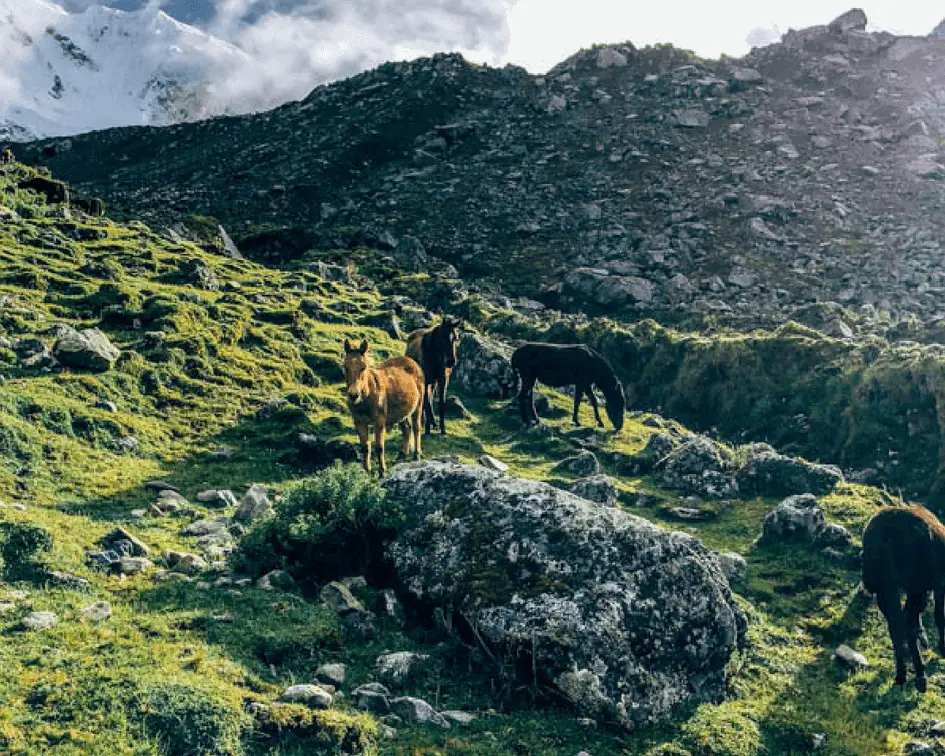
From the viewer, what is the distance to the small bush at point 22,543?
30.1 ft

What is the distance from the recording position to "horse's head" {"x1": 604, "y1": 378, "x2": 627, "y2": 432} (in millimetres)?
23922

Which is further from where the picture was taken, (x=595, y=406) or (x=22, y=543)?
(x=595, y=406)

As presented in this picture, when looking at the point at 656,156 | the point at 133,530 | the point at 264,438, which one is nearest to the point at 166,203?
the point at 656,156

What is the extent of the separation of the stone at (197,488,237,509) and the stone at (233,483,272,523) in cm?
43

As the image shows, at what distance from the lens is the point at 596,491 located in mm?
15906

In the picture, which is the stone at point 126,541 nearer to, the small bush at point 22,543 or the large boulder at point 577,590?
the small bush at point 22,543

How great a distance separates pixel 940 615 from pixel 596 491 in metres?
6.34

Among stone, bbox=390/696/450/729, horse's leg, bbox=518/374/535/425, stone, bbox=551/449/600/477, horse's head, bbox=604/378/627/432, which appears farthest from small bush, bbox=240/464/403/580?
horse's head, bbox=604/378/627/432

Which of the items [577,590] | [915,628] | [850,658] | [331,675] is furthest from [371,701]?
[915,628]

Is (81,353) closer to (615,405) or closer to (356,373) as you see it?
(356,373)

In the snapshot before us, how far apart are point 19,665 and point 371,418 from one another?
851 cm

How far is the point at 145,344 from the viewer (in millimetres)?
18969

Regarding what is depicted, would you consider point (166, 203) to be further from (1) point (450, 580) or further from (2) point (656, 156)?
(1) point (450, 580)

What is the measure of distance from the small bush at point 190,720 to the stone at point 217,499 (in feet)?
19.0
